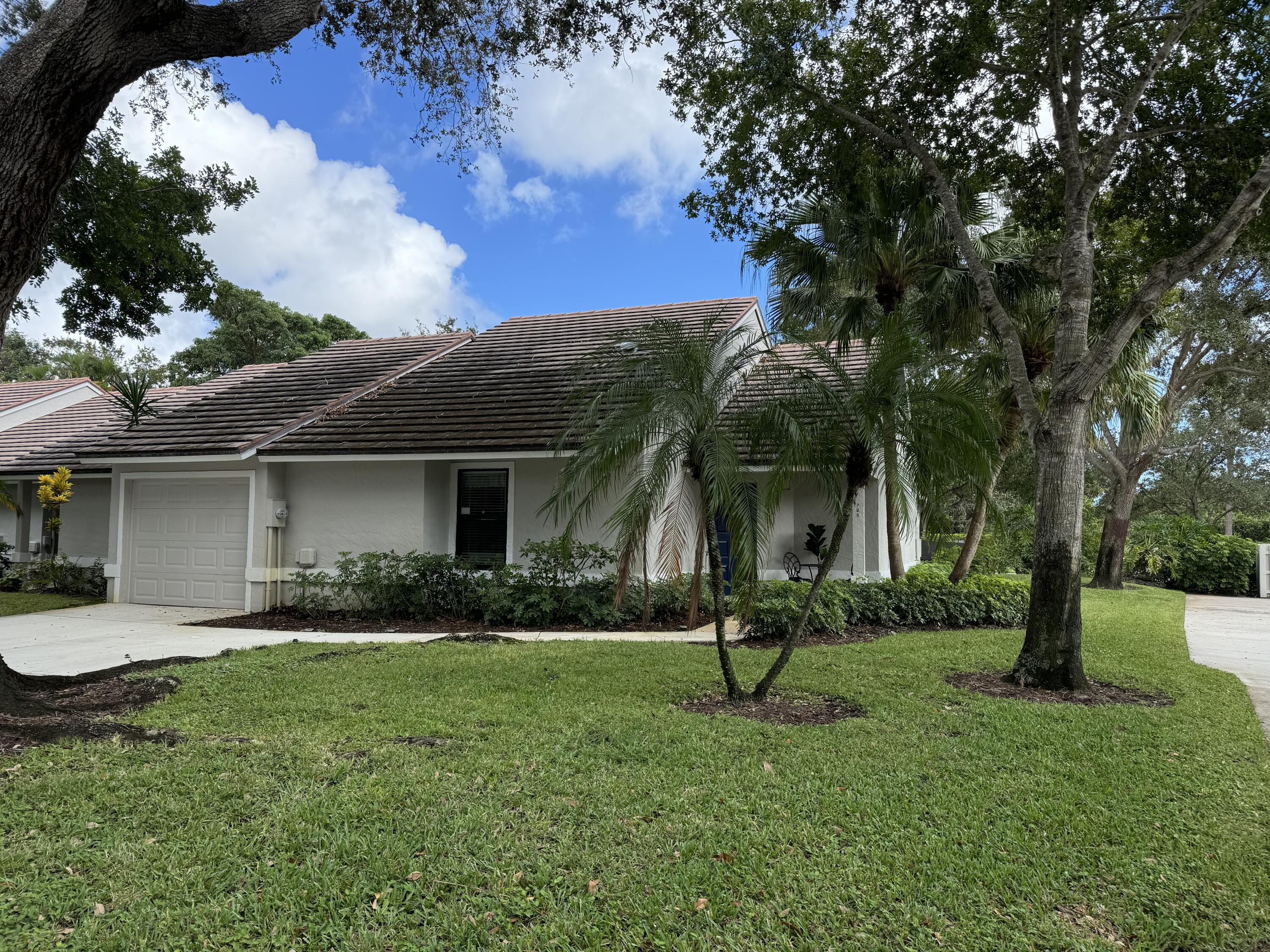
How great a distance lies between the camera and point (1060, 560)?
25.3ft

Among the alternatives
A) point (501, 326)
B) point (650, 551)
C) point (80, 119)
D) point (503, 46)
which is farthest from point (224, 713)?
point (501, 326)

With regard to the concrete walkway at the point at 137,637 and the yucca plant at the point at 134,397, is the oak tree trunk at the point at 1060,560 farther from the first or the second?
the yucca plant at the point at 134,397

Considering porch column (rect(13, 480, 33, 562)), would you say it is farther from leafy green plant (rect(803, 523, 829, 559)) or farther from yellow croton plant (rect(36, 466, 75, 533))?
leafy green plant (rect(803, 523, 829, 559))

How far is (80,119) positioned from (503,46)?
660cm

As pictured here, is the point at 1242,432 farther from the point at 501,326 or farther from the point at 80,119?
the point at 80,119

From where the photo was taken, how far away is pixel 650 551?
1280 cm

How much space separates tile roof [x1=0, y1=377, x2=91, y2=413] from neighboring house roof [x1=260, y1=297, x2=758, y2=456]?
1484cm

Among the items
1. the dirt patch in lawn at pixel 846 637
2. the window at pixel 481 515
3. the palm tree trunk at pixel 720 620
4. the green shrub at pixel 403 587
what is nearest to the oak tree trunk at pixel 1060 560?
the dirt patch in lawn at pixel 846 637

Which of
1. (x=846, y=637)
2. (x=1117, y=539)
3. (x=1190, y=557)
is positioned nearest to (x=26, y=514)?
(x=846, y=637)

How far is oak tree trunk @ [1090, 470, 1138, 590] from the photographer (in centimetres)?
2002

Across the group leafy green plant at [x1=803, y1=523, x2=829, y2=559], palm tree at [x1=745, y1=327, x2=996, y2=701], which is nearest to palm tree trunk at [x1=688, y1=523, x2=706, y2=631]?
palm tree at [x1=745, y1=327, x2=996, y2=701]

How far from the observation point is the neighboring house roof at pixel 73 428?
17.8 metres

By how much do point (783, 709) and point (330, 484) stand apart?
10040 mm

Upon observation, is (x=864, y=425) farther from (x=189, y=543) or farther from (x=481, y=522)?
(x=189, y=543)
